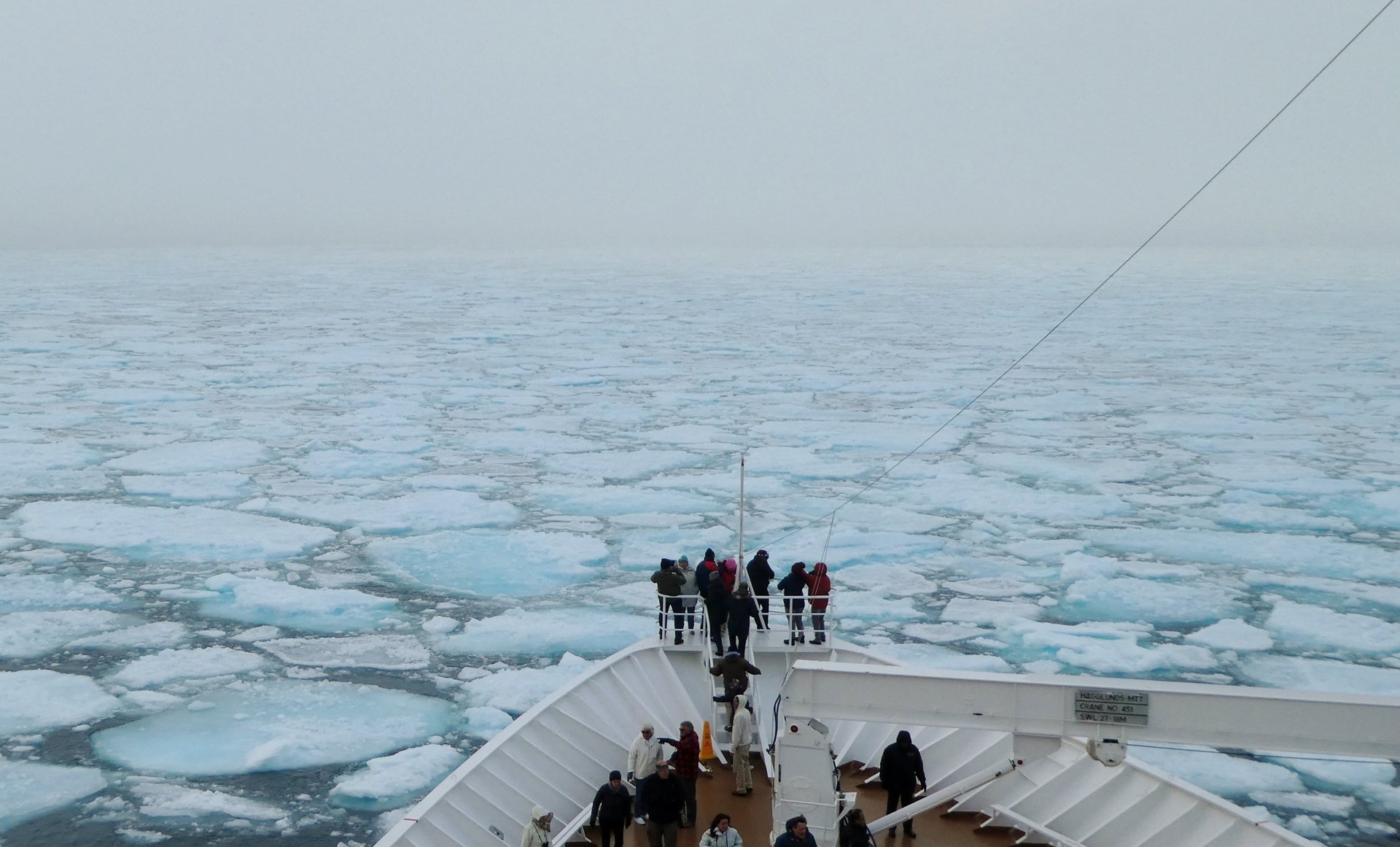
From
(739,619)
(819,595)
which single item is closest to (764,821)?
(739,619)

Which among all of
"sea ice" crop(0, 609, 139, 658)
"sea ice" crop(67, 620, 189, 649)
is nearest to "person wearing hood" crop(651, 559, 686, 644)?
"sea ice" crop(67, 620, 189, 649)

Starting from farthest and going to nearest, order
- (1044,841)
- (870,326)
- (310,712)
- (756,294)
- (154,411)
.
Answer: (756,294) < (870,326) < (154,411) < (310,712) < (1044,841)

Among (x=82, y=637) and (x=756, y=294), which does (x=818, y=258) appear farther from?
(x=82, y=637)

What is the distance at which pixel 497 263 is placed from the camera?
259 ft

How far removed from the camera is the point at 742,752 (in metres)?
6.39

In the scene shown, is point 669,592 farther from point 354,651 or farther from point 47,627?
point 47,627

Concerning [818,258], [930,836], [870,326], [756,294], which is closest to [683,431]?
[930,836]

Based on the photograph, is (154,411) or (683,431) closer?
(683,431)

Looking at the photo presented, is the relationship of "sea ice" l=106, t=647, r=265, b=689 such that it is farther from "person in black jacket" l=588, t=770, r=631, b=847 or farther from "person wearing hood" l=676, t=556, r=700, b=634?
"person in black jacket" l=588, t=770, r=631, b=847

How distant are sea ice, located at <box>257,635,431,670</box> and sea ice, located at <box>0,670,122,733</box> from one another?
1.45m

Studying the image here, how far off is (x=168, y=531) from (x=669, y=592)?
25.8 ft

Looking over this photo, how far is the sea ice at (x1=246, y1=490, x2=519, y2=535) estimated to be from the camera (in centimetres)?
1402

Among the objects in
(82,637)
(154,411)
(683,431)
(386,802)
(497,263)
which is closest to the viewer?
(386,802)

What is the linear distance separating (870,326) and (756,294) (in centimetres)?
1407
